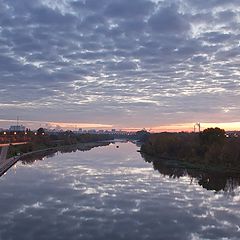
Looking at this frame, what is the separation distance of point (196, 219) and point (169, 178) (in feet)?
62.2

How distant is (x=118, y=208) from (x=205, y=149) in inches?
1433

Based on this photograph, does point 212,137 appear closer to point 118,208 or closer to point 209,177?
point 209,177

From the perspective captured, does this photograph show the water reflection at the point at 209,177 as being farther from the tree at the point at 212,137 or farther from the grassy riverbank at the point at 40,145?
the grassy riverbank at the point at 40,145

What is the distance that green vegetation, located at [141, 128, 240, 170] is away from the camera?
50.6m

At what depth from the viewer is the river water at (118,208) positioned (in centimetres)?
1927

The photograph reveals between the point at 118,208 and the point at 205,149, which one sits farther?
the point at 205,149

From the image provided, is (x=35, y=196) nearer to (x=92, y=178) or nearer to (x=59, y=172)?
(x=92, y=178)

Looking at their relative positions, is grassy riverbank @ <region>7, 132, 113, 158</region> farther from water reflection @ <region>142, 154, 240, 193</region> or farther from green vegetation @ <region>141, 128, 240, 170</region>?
water reflection @ <region>142, 154, 240, 193</region>

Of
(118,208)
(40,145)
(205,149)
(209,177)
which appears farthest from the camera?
(40,145)

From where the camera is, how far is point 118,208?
24688 millimetres

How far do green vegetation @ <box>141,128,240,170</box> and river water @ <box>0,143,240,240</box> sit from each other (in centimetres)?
1032

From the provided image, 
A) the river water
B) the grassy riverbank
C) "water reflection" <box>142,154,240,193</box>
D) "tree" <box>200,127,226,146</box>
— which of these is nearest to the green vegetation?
"tree" <box>200,127,226,146</box>

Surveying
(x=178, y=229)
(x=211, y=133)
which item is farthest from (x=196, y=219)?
(x=211, y=133)

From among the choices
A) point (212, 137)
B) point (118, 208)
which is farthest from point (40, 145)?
point (118, 208)
